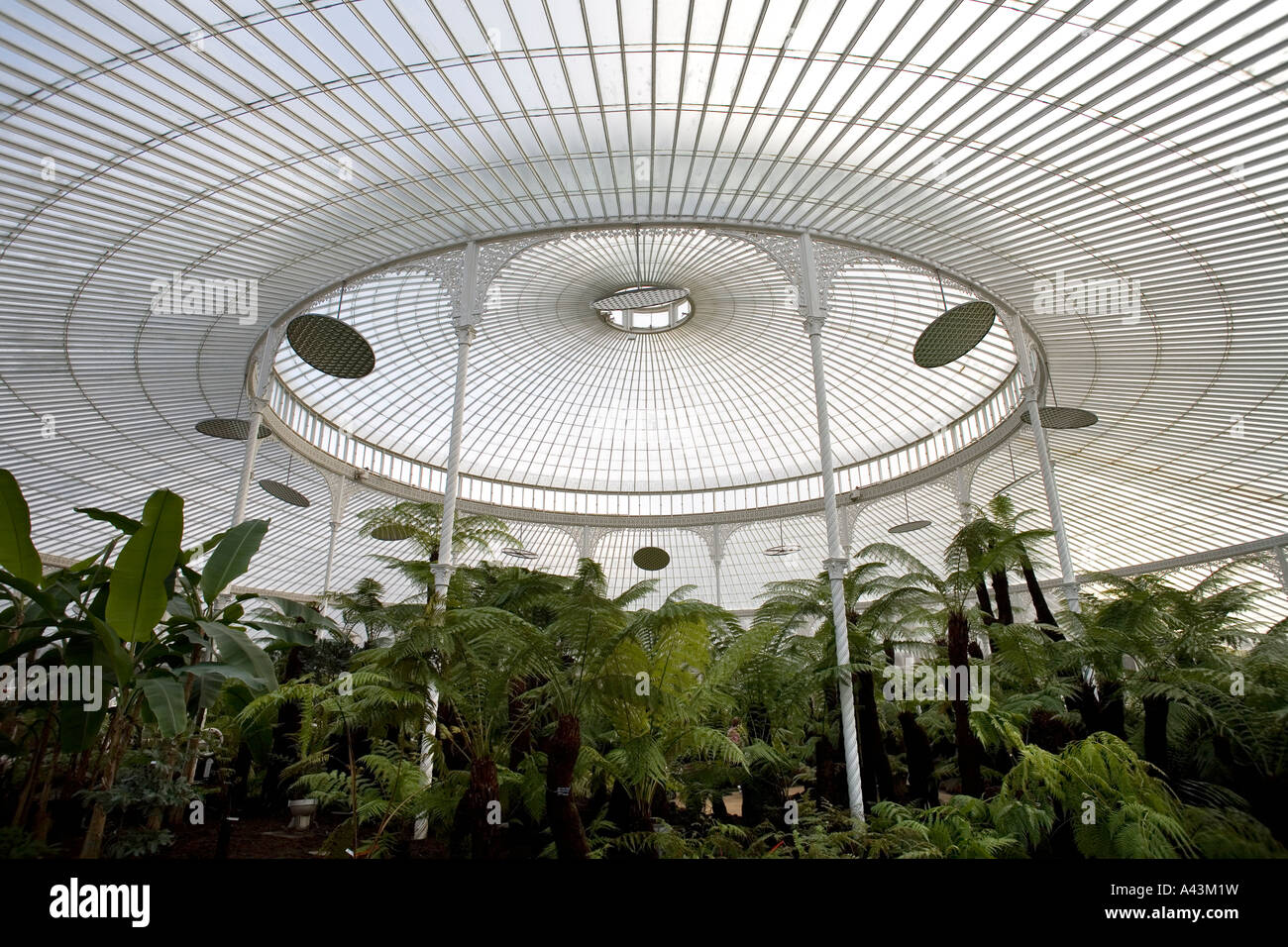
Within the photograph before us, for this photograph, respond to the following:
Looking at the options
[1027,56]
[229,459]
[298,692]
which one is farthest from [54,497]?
[1027,56]

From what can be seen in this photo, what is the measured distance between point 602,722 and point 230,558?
655 cm

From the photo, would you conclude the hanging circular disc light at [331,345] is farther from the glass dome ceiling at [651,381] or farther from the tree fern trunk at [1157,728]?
the tree fern trunk at [1157,728]

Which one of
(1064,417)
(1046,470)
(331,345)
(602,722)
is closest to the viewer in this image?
(602,722)

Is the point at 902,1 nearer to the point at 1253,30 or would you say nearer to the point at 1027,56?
the point at 1027,56

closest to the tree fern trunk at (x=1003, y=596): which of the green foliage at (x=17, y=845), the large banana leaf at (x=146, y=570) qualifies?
the large banana leaf at (x=146, y=570)

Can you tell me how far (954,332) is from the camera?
1861cm

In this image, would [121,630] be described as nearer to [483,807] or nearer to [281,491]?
[483,807]

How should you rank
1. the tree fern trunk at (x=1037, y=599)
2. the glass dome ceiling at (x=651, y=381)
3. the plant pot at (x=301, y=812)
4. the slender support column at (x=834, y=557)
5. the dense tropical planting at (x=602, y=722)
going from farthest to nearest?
the glass dome ceiling at (x=651, y=381), the tree fern trunk at (x=1037, y=599), the plant pot at (x=301, y=812), the slender support column at (x=834, y=557), the dense tropical planting at (x=602, y=722)

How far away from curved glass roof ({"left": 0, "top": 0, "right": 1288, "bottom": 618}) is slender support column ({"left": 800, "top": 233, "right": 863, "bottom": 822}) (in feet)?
7.39

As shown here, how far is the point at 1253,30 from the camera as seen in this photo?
10484 mm

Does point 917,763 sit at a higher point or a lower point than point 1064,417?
lower

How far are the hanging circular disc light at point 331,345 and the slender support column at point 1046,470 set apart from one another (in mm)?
19069

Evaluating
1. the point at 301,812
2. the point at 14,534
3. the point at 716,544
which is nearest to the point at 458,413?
the point at 301,812

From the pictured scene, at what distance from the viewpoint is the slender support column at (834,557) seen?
39.8ft
